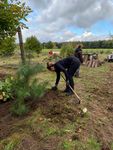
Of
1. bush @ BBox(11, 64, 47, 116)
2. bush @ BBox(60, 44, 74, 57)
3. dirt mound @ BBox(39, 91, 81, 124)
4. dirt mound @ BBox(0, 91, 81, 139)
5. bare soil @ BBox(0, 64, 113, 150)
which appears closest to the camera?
bare soil @ BBox(0, 64, 113, 150)

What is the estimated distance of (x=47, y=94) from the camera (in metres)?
9.80

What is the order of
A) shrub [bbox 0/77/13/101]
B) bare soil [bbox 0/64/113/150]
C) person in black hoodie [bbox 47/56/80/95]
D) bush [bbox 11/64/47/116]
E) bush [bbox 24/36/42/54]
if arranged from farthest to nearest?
bush [bbox 24/36/42/54], person in black hoodie [bbox 47/56/80/95], shrub [bbox 0/77/13/101], bush [bbox 11/64/47/116], bare soil [bbox 0/64/113/150]

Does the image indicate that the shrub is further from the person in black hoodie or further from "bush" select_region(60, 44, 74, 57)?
"bush" select_region(60, 44, 74, 57)

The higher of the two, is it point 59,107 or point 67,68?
point 67,68

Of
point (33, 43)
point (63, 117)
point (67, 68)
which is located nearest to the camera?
point (63, 117)

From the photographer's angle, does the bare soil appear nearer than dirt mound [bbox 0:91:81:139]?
Yes

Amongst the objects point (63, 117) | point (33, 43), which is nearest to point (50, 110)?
point (63, 117)

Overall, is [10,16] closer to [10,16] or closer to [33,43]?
[10,16]

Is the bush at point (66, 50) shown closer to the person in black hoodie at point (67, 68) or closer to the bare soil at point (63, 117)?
the person in black hoodie at point (67, 68)

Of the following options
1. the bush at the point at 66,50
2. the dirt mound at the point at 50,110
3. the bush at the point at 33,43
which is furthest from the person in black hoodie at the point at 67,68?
the bush at the point at 33,43

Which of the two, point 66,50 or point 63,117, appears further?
point 66,50

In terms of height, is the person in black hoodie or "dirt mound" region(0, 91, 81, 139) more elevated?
the person in black hoodie

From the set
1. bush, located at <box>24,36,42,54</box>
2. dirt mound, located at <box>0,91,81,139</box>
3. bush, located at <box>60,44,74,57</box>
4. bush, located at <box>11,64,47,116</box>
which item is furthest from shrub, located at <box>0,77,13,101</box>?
bush, located at <box>24,36,42,54</box>

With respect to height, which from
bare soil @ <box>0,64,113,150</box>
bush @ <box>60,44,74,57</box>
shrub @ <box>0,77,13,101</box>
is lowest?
bush @ <box>60,44,74,57</box>
